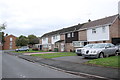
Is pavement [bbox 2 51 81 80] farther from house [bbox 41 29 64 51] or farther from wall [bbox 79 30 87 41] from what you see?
house [bbox 41 29 64 51]

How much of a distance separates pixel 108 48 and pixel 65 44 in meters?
23.1

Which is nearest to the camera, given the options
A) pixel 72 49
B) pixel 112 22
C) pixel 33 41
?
pixel 112 22

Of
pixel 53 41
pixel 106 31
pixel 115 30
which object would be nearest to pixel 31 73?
pixel 106 31

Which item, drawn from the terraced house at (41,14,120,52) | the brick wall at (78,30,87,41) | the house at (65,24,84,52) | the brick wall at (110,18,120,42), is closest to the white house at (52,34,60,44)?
the terraced house at (41,14,120,52)

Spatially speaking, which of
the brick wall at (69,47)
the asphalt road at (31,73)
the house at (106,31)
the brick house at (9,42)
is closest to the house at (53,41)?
the brick wall at (69,47)

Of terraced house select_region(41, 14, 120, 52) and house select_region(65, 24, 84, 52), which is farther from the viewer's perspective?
house select_region(65, 24, 84, 52)

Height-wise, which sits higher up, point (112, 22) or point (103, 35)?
point (112, 22)

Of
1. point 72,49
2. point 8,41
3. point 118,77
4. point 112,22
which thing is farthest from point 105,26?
point 8,41

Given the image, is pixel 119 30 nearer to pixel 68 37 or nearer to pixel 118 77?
pixel 68 37

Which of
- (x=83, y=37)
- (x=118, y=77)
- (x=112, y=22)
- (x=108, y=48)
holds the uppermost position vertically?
(x=112, y=22)

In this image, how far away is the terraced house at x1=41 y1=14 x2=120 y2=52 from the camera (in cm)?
2622

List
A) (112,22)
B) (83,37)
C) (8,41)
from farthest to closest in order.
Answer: (8,41)
(83,37)
(112,22)

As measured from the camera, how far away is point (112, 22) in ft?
84.9

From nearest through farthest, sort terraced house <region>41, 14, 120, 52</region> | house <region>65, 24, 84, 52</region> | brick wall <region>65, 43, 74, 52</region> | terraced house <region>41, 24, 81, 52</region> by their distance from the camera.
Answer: terraced house <region>41, 14, 120, 52</region> < house <region>65, 24, 84, 52</region> < brick wall <region>65, 43, 74, 52</region> < terraced house <region>41, 24, 81, 52</region>
